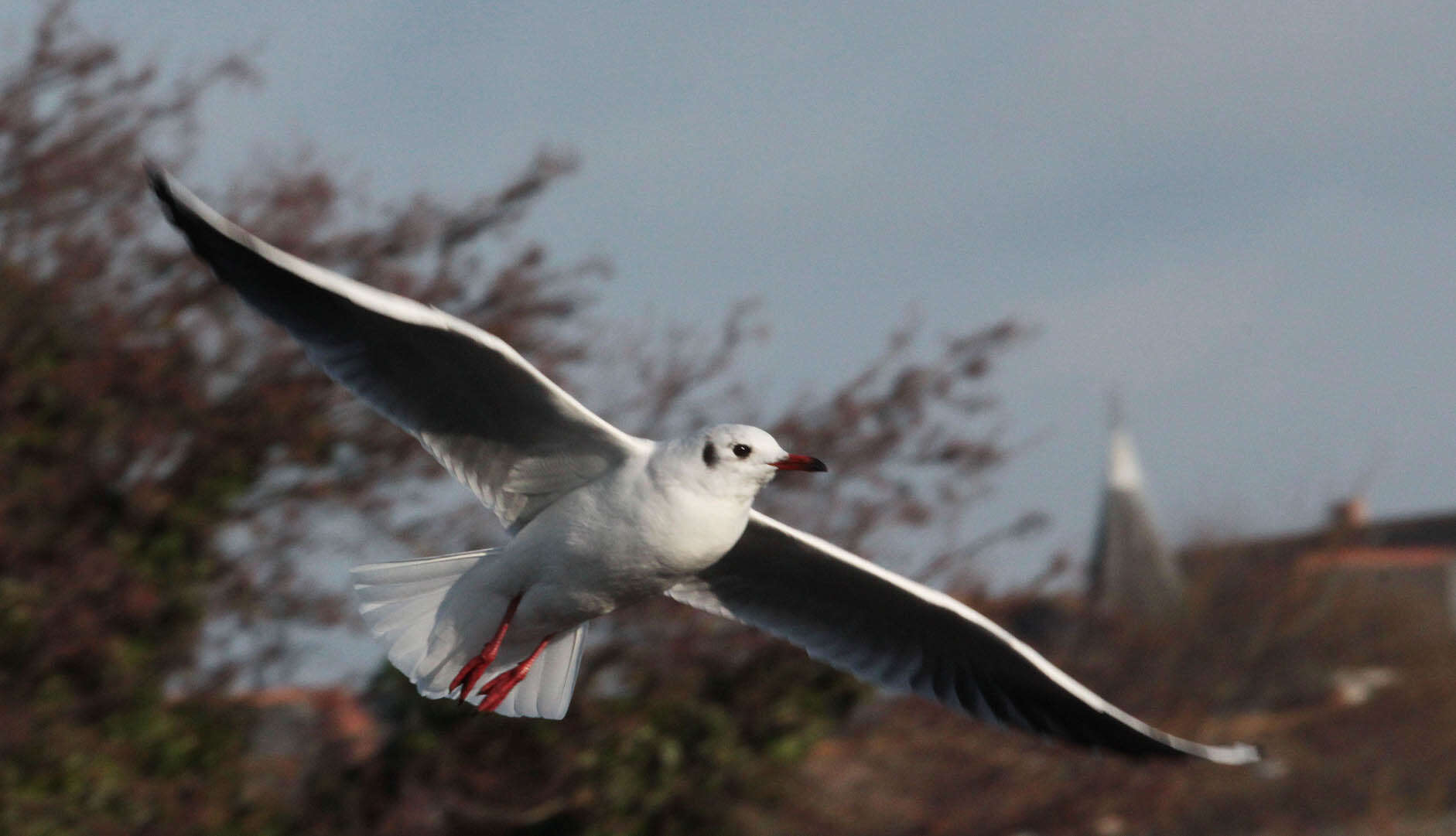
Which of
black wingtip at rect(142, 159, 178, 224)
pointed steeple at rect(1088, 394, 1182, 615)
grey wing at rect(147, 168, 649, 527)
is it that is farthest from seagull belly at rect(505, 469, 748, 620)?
pointed steeple at rect(1088, 394, 1182, 615)

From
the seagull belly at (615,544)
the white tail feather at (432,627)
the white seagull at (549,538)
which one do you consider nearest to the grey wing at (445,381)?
the white seagull at (549,538)

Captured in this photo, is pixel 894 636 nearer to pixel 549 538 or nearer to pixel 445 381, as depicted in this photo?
pixel 549 538

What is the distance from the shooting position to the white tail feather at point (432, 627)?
13.6 feet

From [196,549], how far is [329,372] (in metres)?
4.57

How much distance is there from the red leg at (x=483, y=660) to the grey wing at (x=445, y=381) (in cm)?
25

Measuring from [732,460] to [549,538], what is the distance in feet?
1.70

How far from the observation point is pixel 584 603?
3926mm

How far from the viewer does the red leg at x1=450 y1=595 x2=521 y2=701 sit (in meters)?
4.00

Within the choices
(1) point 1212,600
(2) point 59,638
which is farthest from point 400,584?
(1) point 1212,600

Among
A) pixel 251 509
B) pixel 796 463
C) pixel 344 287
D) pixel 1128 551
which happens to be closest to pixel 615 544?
pixel 796 463

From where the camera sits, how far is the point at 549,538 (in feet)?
13.0

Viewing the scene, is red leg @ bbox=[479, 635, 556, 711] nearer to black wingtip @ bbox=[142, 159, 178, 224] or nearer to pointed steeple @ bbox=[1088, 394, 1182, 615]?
black wingtip @ bbox=[142, 159, 178, 224]

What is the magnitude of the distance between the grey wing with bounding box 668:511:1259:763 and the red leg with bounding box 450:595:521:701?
660 mm

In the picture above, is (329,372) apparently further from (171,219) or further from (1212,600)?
(1212,600)
